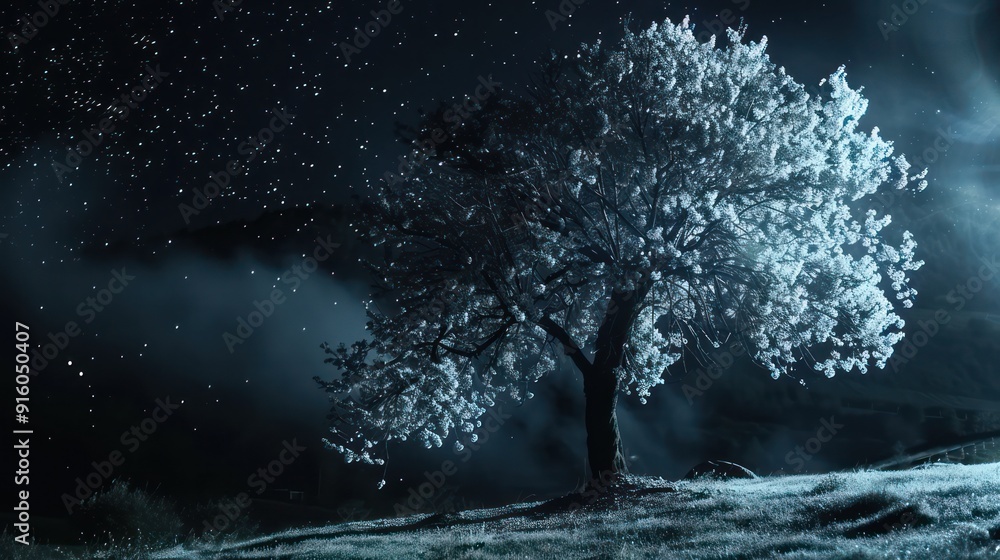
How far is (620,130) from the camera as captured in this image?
1877cm

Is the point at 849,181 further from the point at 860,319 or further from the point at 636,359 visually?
the point at 636,359

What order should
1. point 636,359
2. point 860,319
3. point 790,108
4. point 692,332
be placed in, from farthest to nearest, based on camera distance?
1. point 636,359
2. point 692,332
3. point 860,319
4. point 790,108

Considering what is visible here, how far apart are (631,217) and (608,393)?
206 inches

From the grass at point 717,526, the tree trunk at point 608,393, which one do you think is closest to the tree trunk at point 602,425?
the tree trunk at point 608,393

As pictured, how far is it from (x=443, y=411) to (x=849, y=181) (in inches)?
535

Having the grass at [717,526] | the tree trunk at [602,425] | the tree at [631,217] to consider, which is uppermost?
the tree at [631,217]

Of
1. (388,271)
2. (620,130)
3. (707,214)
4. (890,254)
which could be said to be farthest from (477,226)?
(890,254)

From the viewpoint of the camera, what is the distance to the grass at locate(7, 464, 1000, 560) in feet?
36.2

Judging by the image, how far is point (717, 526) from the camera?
1355 centimetres

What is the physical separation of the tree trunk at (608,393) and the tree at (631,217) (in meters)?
0.06

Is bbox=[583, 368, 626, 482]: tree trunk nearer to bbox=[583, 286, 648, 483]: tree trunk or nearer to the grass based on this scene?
bbox=[583, 286, 648, 483]: tree trunk

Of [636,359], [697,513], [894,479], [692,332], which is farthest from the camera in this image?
[636,359]

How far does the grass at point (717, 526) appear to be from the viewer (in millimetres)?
11047

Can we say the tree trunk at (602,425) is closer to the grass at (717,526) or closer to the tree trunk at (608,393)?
the tree trunk at (608,393)
